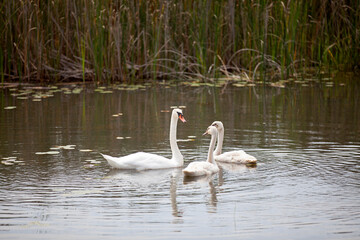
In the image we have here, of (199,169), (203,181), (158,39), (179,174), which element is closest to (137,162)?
(179,174)

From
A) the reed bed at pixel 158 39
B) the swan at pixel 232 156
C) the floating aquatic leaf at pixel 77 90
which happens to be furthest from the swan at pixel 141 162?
the reed bed at pixel 158 39

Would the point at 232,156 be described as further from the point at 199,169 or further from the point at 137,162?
the point at 137,162

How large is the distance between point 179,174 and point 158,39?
791cm

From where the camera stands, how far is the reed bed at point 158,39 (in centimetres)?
1455

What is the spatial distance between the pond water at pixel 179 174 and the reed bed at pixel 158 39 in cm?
200

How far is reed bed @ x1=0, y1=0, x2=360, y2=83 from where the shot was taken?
1455 centimetres

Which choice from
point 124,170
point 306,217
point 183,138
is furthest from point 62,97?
point 306,217

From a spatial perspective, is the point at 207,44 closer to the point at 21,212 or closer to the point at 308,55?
the point at 308,55

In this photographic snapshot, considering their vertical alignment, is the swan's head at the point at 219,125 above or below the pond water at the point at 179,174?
above

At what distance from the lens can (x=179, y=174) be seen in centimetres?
744

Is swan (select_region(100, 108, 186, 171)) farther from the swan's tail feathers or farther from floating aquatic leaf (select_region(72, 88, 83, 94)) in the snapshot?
floating aquatic leaf (select_region(72, 88, 83, 94))

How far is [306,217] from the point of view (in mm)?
5566

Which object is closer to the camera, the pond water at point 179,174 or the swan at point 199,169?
the pond water at point 179,174

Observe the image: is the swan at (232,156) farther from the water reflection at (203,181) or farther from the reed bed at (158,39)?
the reed bed at (158,39)
